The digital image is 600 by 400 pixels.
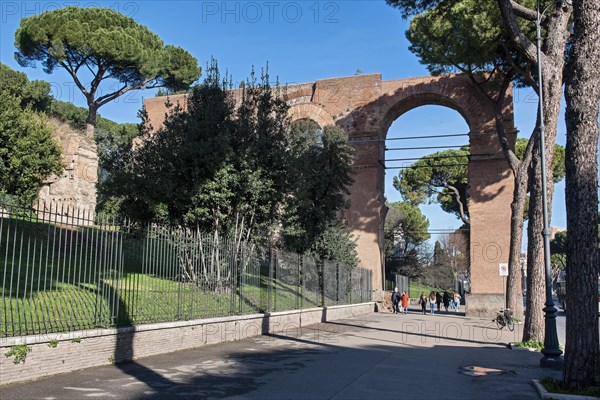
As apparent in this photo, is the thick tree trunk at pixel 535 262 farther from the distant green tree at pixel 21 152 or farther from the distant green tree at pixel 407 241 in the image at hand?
the distant green tree at pixel 407 241

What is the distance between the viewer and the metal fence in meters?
7.53

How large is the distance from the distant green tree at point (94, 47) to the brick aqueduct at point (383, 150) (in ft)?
30.5

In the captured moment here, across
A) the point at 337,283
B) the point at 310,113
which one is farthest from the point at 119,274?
the point at 310,113

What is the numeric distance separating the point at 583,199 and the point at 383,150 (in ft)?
80.2

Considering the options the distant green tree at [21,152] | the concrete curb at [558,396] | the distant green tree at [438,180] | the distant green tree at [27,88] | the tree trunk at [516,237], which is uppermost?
the distant green tree at [27,88]

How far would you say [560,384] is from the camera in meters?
7.21

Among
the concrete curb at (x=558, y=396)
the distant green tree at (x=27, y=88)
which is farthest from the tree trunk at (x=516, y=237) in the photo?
the distant green tree at (x=27, y=88)

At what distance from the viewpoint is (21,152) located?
1981 cm

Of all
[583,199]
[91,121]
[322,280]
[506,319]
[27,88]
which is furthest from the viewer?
[27,88]

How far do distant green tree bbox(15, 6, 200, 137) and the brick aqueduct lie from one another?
931 cm

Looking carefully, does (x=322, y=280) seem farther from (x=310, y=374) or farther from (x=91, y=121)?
(x=91, y=121)

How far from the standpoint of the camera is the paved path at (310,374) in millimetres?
6828

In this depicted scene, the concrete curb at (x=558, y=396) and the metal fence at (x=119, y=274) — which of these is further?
the metal fence at (x=119, y=274)

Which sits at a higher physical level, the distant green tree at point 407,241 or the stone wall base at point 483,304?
the distant green tree at point 407,241
